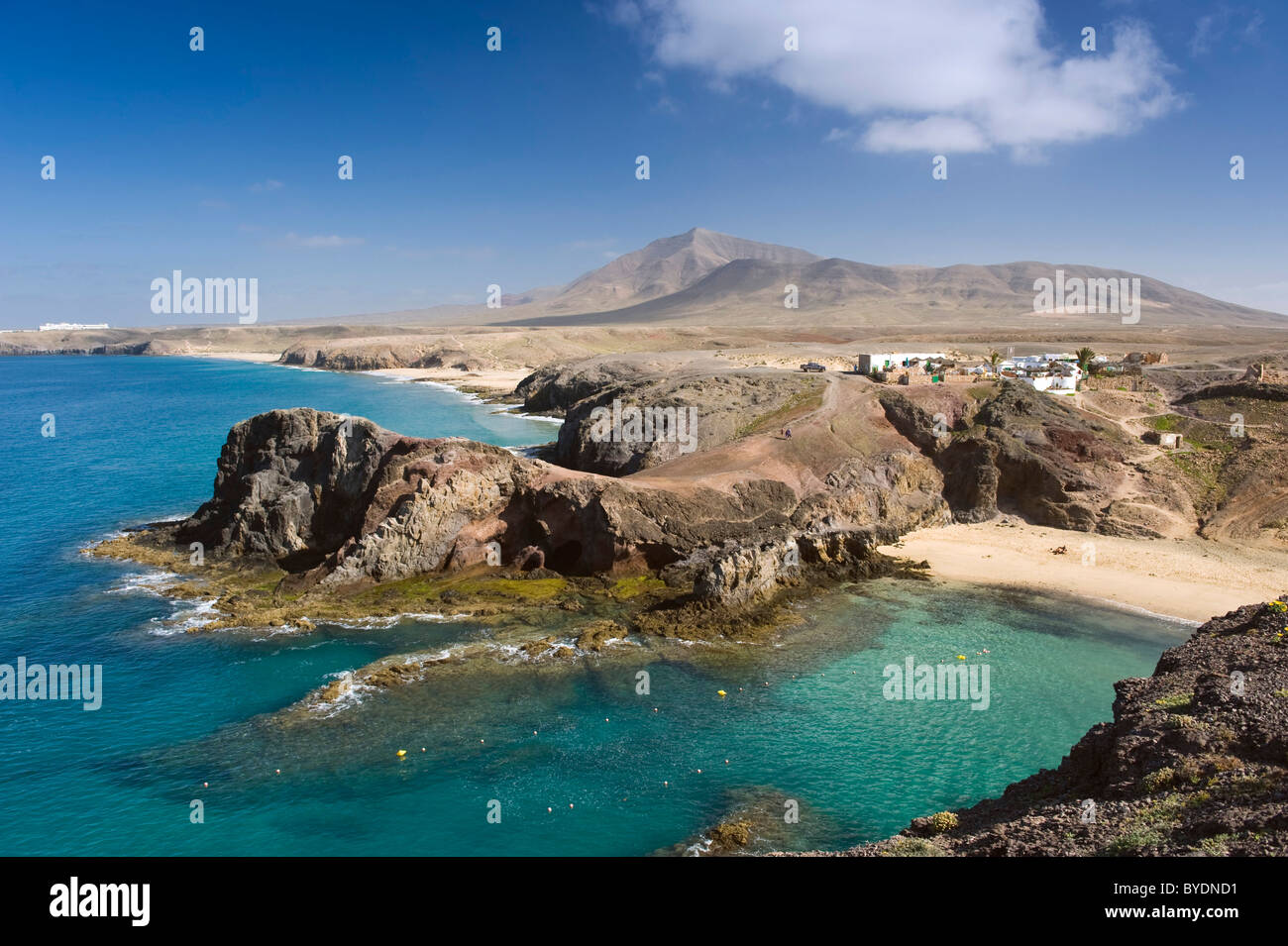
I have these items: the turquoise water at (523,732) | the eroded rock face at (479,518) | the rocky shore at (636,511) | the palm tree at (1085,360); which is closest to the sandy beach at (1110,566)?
the rocky shore at (636,511)

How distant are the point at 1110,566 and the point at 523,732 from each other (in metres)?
35.1

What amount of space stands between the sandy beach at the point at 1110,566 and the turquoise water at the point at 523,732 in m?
2.80

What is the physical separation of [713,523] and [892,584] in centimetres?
1015

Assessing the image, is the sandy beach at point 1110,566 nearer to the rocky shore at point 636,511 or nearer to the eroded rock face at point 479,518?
the rocky shore at point 636,511

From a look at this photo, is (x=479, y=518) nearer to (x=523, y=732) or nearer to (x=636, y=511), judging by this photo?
(x=636, y=511)

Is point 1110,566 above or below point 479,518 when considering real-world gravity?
below

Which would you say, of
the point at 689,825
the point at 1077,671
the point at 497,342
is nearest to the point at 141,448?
the point at 689,825

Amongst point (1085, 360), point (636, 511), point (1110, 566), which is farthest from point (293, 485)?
point (1085, 360)

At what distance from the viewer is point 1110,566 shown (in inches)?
1704

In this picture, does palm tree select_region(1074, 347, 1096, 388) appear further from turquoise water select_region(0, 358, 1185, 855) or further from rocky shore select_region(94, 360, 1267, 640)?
turquoise water select_region(0, 358, 1185, 855)

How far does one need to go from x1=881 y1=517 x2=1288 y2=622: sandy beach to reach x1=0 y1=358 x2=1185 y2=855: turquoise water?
280 centimetres

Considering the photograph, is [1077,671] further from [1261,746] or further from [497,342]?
[497,342]

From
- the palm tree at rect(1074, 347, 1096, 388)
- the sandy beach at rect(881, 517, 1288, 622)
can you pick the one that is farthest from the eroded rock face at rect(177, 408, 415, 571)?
the palm tree at rect(1074, 347, 1096, 388)

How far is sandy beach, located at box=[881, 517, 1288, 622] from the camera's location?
127ft
